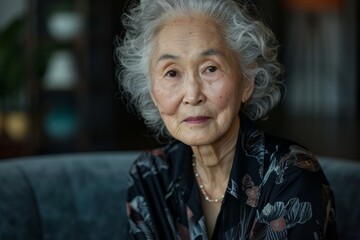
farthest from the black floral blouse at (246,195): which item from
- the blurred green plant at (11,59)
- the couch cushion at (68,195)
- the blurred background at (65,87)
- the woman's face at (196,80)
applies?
the blurred green plant at (11,59)

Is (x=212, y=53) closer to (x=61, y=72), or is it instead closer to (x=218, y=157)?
(x=218, y=157)

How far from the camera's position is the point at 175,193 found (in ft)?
6.35

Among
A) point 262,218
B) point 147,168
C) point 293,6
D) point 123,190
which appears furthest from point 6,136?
point 293,6

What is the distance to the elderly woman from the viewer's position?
1.65 metres

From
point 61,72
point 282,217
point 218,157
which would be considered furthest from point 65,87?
point 282,217

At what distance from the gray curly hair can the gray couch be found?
1.29 ft

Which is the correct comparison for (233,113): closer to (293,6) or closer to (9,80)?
(9,80)

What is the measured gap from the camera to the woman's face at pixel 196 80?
1.70 m

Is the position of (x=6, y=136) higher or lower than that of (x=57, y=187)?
lower

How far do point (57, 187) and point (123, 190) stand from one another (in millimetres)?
225

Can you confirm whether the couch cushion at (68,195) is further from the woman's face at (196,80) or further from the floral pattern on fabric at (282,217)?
the floral pattern on fabric at (282,217)

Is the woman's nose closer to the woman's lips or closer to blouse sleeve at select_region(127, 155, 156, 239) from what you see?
the woman's lips

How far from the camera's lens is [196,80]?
5.55 feet

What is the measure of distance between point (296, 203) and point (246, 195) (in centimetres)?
17
